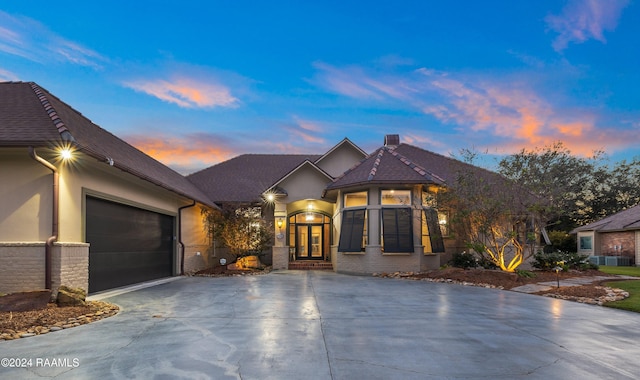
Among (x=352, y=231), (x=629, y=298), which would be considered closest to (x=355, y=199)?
(x=352, y=231)

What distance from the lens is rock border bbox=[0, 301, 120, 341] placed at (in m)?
6.05

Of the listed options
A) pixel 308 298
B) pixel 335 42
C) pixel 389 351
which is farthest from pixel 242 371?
pixel 335 42

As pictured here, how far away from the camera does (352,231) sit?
57.0ft

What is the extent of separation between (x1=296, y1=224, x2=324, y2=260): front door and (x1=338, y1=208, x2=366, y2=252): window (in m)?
5.05

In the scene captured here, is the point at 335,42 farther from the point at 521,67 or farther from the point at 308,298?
the point at 308,298

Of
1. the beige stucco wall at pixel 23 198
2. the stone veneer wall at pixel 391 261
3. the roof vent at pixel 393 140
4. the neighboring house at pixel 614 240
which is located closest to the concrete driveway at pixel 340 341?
the beige stucco wall at pixel 23 198

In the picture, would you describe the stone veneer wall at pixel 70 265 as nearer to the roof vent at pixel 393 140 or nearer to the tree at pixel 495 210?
the tree at pixel 495 210

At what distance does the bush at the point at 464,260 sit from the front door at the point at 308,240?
8.21 meters

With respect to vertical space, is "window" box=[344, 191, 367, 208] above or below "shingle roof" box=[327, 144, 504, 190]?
below

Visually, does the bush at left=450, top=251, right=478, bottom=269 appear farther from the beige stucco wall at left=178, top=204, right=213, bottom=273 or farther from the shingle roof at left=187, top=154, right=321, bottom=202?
the beige stucco wall at left=178, top=204, right=213, bottom=273

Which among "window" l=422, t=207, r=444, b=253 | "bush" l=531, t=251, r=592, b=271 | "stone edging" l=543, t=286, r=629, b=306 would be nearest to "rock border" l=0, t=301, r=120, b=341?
"stone edging" l=543, t=286, r=629, b=306

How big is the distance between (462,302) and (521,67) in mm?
12499

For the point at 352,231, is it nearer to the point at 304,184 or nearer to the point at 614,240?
the point at 304,184

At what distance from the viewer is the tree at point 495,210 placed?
14430 mm
